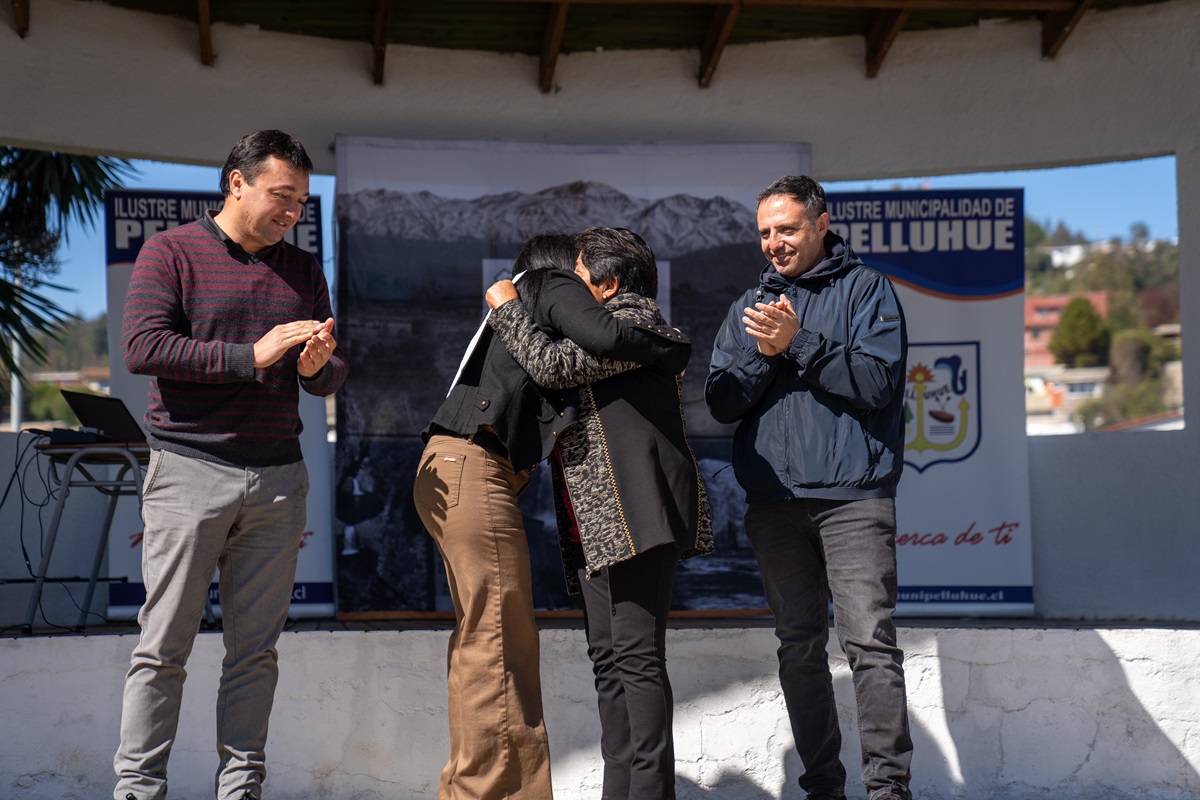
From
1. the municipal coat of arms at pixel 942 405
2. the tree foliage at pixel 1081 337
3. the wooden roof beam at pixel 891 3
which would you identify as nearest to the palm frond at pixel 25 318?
the wooden roof beam at pixel 891 3

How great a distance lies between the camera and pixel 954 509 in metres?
5.29

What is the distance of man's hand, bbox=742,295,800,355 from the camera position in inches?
111

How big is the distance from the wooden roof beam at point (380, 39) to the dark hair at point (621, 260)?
2.34 metres

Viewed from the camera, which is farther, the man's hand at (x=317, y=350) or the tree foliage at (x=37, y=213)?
the tree foliage at (x=37, y=213)

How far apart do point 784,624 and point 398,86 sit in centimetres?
327

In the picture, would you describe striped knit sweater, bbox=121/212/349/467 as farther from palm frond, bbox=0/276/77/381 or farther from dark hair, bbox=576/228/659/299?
palm frond, bbox=0/276/77/381

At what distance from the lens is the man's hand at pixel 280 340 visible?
2543mm

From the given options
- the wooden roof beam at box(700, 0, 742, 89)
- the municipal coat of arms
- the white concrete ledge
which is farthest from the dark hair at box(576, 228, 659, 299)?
the municipal coat of arms

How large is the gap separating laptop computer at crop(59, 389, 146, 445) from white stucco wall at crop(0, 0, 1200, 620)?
4.48 feet

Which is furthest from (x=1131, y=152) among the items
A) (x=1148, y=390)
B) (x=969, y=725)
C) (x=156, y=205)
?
(x=1148, y=390)

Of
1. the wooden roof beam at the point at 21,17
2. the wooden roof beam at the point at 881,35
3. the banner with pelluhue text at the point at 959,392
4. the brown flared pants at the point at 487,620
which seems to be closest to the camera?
the brown flared pants at the point at 487,620

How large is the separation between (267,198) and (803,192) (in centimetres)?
137

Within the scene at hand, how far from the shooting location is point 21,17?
458cm

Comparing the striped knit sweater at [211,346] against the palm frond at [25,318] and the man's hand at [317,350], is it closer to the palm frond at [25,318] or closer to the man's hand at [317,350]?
the man's hand at [317,350]
